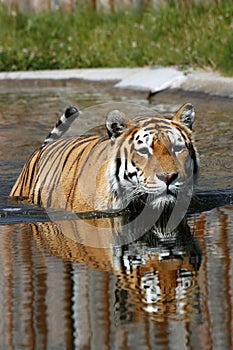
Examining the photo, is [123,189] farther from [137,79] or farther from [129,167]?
[137,79]

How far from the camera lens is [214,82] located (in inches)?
445

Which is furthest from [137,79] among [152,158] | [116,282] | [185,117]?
[116,282]

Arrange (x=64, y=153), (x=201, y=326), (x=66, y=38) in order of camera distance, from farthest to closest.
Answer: (x=66, y=38)
(x=64, y=153)
(x=201, y=326)

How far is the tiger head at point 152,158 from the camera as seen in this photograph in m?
5.14

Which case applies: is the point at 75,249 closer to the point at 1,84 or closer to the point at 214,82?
the point at 214,82

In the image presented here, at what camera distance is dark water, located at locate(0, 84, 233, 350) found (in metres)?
3.53

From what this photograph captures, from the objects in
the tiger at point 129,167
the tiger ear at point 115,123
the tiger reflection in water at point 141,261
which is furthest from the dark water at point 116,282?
the tiger ear at point 115,123

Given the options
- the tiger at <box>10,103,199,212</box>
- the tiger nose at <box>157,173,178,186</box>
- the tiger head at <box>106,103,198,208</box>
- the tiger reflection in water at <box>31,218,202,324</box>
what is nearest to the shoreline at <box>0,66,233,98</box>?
the tiger at <box>10,103,199,212</box>

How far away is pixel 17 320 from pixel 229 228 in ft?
5.93

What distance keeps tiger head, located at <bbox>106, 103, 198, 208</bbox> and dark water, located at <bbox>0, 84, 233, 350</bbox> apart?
0.72ft

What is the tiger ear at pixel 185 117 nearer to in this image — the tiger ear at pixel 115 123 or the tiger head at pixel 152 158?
the tiger head at pixel 152 158

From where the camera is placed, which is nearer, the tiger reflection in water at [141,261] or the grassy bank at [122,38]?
the tiger reflection in water at [141,261]

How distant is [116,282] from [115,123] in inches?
54.9

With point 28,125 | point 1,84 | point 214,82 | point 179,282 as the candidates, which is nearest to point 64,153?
point 179,282
